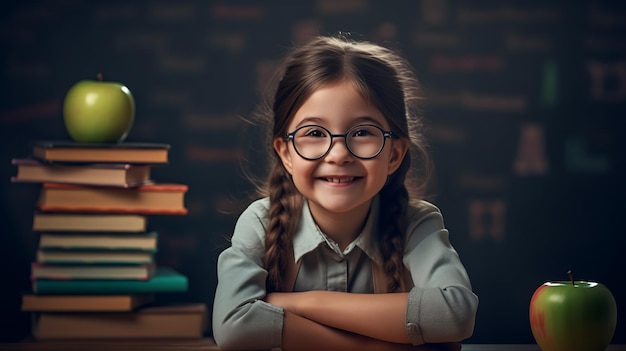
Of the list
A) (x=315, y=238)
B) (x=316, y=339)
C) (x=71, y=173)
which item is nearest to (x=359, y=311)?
(x=316, y=339)

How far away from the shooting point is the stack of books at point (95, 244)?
1.88 meters

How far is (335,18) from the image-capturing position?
91.0 inches

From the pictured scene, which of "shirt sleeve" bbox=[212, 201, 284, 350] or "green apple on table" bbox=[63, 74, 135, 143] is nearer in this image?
"shirt sleeve" bbox=[212, 201, 284, 350]

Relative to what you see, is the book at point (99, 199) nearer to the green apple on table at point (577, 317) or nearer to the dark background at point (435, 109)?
the dark background at point (435, 109)

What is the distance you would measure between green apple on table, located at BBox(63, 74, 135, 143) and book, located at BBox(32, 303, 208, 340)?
0.36 meters

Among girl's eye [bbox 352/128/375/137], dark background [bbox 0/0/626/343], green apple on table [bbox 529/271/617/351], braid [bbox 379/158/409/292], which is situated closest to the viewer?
green apple on table [bbox 529/271/617/351]

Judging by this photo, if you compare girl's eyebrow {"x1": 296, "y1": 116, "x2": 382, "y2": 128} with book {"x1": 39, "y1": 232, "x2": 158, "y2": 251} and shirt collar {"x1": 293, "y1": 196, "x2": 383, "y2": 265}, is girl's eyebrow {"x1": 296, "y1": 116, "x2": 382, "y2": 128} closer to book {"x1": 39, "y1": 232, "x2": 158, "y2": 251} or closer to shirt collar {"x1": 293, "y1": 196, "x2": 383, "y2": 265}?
shirt collar {"x1": 293, "y1": 196, "x2": 383, "y2": 265}

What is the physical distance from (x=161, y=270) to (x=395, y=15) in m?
0.84

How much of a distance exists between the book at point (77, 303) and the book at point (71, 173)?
0.75 ft

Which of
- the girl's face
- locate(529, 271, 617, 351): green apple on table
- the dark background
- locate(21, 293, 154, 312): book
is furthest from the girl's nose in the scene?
the dark background

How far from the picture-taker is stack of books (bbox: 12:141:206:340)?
1.88 metres

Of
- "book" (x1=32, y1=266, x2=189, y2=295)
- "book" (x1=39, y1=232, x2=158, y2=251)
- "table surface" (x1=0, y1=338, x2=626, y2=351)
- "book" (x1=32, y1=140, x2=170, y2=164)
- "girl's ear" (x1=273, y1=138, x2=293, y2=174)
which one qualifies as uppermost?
"girl's ear" (x1=273, y1=138, x2=293, y2=174)

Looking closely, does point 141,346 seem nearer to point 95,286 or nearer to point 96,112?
point 95,286

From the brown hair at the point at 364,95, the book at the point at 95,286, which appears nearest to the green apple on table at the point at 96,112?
the book at the point at 95,286
